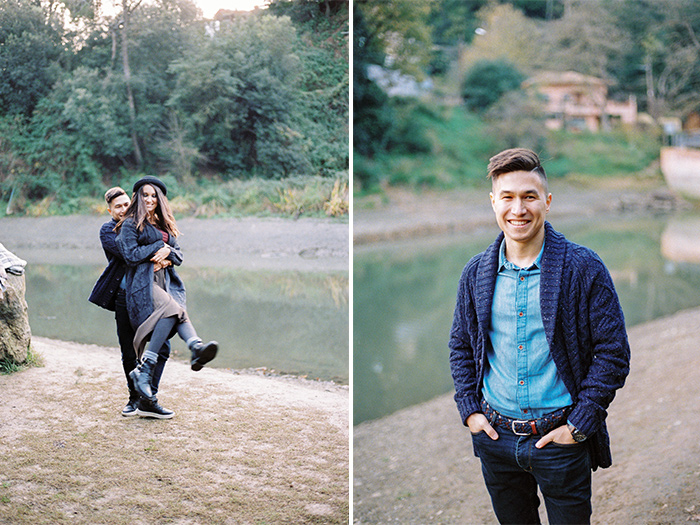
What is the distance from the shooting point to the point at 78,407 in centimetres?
238

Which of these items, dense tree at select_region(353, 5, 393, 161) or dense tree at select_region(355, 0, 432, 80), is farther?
dense tree at select_region(353, 5, 393, 161)

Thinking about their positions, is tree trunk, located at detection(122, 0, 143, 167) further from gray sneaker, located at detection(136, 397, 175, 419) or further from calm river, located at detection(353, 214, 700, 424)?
calm river, located at detection(353, 214, 700, 424)

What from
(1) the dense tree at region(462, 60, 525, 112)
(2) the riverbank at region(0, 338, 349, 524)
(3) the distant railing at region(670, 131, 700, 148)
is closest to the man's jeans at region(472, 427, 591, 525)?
(2) the riverbank at region(0, 338, 349, 524)

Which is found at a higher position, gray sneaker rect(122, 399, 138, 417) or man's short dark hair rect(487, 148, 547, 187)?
man's short dark hair rect(487, 148, 547, 187)

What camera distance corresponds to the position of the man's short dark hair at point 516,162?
1627mm

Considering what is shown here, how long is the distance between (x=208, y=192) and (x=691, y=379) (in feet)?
10.4

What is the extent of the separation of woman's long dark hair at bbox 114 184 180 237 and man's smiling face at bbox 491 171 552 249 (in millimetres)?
1303

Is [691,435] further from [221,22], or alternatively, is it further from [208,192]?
[221,22]

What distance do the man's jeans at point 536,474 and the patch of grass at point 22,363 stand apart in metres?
1.66

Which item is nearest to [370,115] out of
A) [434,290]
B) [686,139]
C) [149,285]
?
[434,290]

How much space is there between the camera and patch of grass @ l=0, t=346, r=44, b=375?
2.39 meters

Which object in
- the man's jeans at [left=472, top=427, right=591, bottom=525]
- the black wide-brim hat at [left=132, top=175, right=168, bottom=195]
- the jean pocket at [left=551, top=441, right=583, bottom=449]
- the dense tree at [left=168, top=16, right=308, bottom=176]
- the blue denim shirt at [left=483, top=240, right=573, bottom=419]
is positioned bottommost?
the man's jeans at [left=472, top=427, right=591, bottom=525]

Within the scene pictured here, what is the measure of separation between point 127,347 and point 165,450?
0.40m

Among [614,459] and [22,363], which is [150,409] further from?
[614,459]
